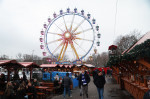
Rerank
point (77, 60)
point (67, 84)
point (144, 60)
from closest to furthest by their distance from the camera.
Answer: point (144, 60) → point (67, 84) → point (77, 60)

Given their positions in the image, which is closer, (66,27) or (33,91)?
(33,91)

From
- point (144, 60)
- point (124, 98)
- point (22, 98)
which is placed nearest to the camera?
point (144, 60)

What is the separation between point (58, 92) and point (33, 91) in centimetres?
428

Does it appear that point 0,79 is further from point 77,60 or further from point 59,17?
point 59,17

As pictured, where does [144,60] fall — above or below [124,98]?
above

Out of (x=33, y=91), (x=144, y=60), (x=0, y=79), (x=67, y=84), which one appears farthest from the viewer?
(x=0, y=79)

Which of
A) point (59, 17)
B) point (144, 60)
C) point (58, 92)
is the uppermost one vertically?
point (59, 17)

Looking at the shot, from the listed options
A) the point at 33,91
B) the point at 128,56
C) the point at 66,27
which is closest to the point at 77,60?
the point at 66,27

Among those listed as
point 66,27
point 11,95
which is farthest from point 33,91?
point 66,27

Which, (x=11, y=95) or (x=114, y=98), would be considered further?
(x=114, y=98)

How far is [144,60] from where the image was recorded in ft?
15.9

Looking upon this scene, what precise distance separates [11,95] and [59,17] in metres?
18.3

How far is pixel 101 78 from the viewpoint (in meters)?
6.50

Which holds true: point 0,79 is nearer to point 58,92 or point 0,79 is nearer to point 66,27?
point 58,92
